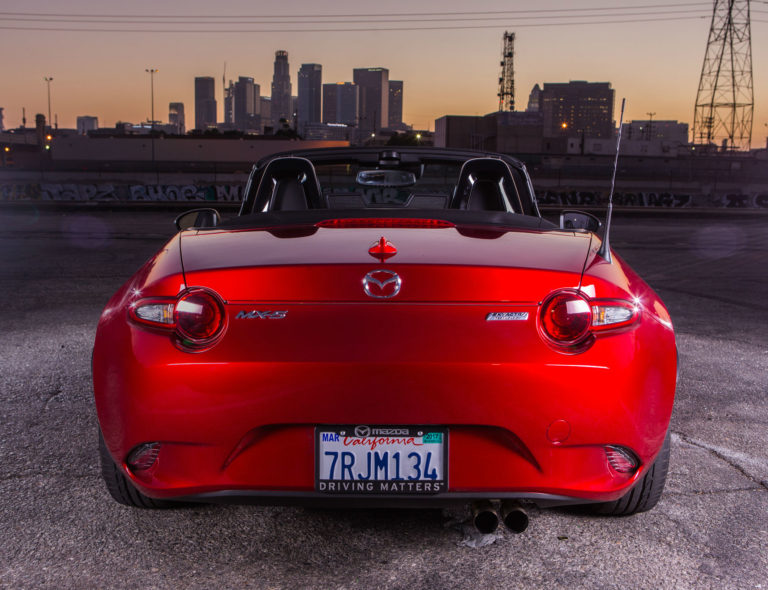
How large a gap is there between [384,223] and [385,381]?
0.86m

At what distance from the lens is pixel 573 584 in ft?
7.79

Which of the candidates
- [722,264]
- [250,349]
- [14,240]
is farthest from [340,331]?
[14,240]

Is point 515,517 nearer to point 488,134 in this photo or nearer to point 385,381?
point 385,381

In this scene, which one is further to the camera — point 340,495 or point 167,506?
point 167,506

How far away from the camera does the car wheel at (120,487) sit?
2.59 metres

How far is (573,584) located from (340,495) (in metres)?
0.84

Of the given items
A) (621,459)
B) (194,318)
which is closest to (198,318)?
(194,318)

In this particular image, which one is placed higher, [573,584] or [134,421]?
[134,421]

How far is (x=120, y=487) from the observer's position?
2.64 meters

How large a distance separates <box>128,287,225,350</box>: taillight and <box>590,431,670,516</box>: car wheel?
Answer: 1.57 meters

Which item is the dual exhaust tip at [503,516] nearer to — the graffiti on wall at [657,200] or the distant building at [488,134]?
the graffiti on wall at [657,200]

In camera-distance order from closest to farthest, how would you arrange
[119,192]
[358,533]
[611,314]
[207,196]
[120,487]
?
[611,314]
[120,487]
[358,533]
[119,192]
[207,196]

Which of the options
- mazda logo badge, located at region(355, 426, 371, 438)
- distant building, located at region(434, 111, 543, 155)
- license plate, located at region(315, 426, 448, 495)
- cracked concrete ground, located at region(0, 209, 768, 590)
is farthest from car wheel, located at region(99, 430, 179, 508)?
distant building, located at region(434, 111, 543, 155)

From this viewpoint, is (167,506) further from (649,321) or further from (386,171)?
(386,171)
